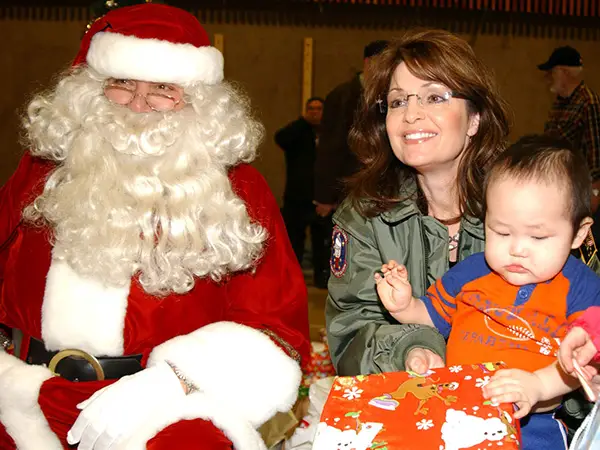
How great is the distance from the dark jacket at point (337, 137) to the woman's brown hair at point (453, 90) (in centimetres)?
299

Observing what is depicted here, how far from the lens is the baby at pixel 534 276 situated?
192cm

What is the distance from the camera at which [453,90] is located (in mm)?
2373

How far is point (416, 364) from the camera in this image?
6.84ft

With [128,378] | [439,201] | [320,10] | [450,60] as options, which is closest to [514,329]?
[439,201]

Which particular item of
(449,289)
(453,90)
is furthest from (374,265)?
(453,90)

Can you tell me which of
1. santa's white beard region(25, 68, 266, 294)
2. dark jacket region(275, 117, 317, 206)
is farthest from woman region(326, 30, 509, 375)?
dark jacket region(275, 117, 317, 206)

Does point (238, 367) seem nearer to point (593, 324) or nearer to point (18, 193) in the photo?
point (18, 193)

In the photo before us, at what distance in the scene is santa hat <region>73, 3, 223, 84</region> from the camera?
2510 mm

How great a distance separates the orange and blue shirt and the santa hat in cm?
112

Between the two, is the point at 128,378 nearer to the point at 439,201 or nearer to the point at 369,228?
the point at 369,228

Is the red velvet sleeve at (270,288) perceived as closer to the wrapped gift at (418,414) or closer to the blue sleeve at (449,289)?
the blue sleeve at (449,289)

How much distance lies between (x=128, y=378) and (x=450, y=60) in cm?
131

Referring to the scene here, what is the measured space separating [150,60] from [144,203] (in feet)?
1.50

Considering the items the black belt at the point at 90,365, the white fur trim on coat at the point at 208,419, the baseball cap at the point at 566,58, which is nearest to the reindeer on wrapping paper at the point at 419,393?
the white fur trim on coat at the point at 208,419
